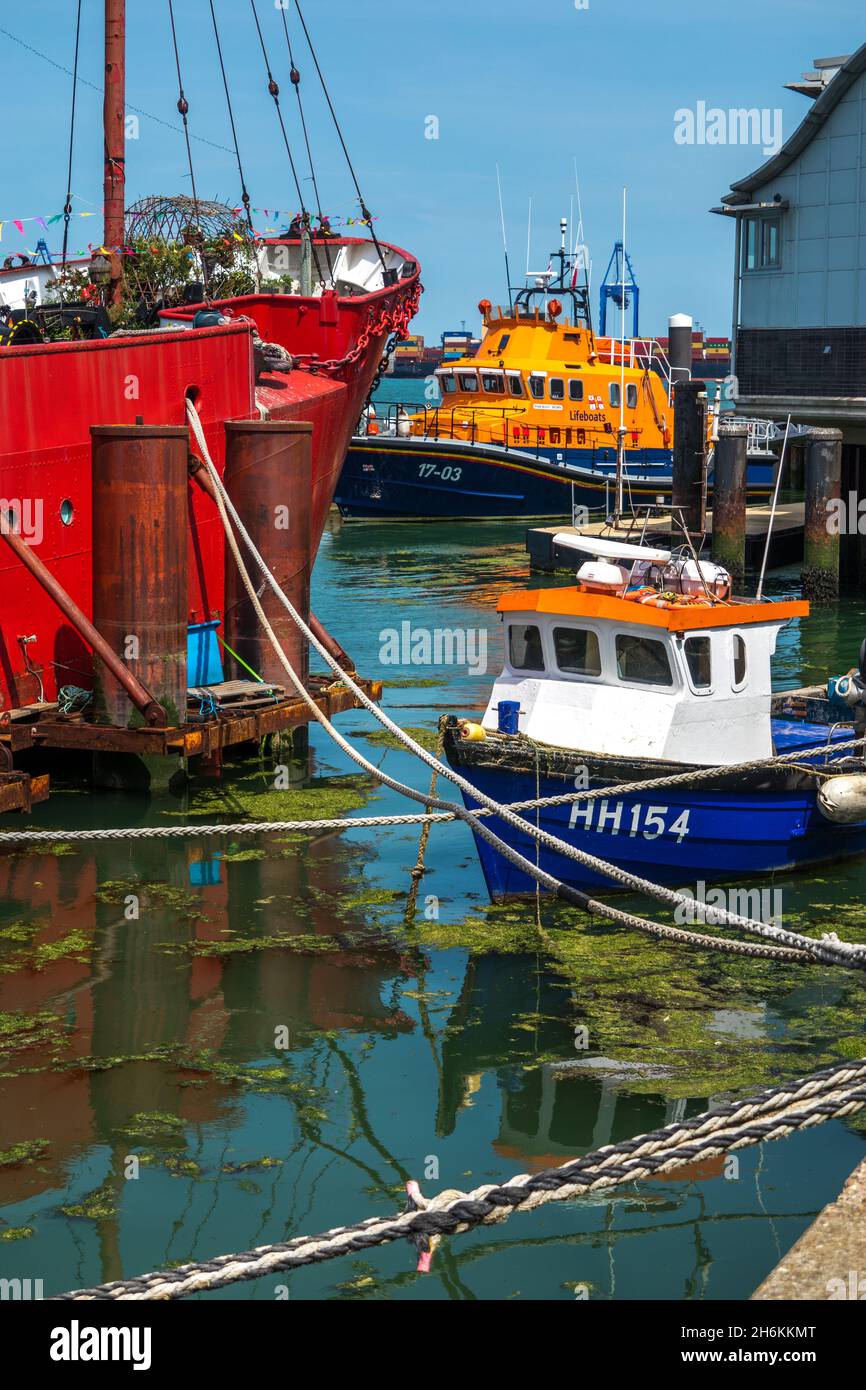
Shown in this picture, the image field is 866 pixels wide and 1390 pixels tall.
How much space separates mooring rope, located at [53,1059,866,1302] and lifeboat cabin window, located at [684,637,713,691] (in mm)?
6780

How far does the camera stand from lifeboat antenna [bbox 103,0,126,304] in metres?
21.4

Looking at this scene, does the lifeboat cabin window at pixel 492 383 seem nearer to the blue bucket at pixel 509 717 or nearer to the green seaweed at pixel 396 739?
the green seaweed at pixel 396 739

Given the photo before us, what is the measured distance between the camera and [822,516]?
29391mm

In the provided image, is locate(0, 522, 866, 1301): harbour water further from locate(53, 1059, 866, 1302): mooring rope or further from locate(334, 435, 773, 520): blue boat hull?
locate(334, 435, 773, 520): blue boat hull

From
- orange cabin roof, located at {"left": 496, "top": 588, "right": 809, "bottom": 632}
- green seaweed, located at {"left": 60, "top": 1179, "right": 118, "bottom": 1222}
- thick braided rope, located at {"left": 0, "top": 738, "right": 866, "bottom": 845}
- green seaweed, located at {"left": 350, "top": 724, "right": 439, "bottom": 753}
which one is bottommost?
green seaweed, located at {"left": 60, "top": 1179, "right": 118, "bottom": 1222}

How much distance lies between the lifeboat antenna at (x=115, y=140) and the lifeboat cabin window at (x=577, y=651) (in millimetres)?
11028

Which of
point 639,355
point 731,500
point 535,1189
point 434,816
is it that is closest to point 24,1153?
point 434,816

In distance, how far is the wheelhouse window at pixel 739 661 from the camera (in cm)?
1325

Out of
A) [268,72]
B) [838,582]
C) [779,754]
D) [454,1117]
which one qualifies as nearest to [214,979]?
[454,1117]
